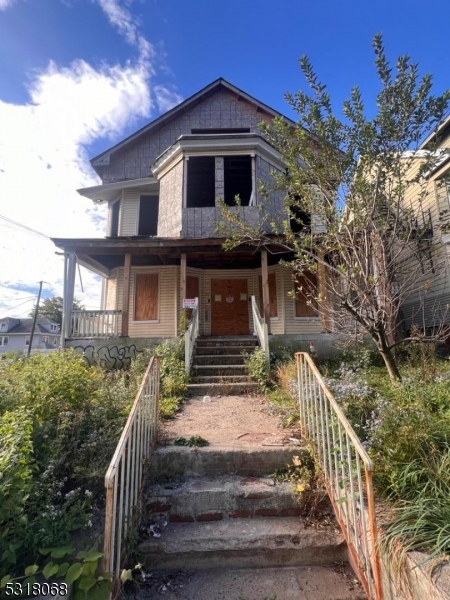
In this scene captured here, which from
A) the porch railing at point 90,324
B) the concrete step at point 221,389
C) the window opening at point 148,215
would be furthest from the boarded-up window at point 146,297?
the concrete step at point 221,389

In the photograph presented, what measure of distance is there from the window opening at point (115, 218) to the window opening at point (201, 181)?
9.44ft

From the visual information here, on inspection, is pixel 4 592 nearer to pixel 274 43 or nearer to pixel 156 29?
pixel 274 43

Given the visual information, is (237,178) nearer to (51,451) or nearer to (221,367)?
(221,367)

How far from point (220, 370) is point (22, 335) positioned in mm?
40595

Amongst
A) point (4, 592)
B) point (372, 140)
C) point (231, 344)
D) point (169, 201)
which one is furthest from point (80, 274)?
point (4, 592)

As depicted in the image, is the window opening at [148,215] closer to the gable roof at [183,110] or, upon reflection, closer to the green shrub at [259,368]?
the gable roof at [183,110]

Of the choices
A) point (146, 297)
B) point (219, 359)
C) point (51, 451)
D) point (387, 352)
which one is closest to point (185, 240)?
point (146, 297)

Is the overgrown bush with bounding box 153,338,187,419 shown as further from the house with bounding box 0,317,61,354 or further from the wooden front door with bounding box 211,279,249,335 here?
the house with bounding box 0,317,61,354

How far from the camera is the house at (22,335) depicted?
38844 mm

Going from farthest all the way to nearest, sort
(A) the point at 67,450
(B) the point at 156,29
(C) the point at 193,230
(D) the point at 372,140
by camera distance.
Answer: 1. (C) the point at 193,230
2. (B) the point at 156,29
3. (D) the point at 372,140
4. (A) the point at 67,450

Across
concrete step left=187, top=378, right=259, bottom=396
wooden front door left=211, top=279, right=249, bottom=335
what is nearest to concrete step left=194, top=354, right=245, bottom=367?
concrete step left=187, top=378, right=259, bottom=396

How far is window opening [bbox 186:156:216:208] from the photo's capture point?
10750mm

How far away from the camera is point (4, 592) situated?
168 centimetres

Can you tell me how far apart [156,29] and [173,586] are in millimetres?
11057
